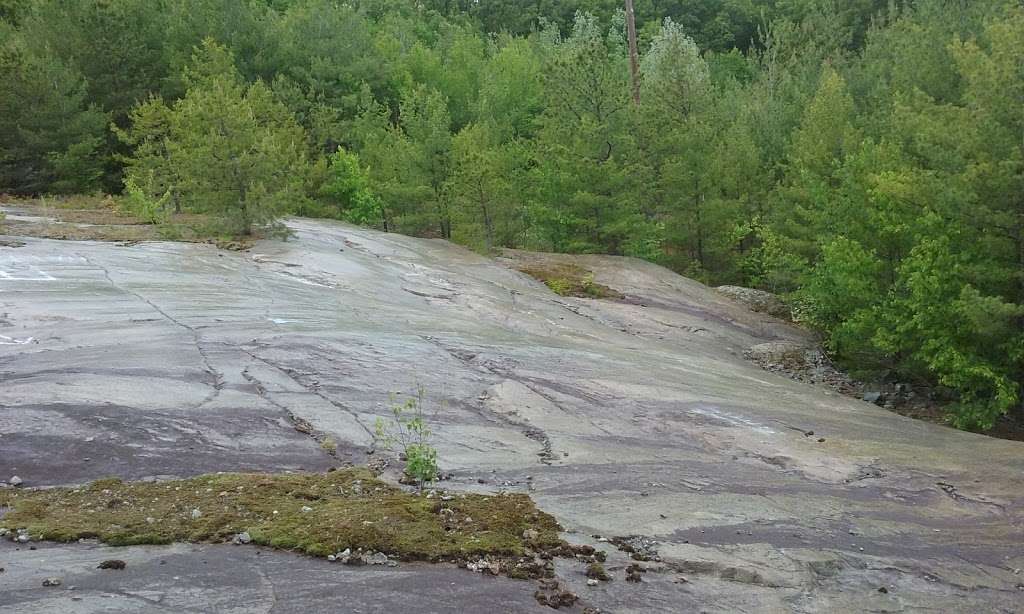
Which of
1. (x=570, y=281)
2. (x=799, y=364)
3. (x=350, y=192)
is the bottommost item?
(x=799, y=364)

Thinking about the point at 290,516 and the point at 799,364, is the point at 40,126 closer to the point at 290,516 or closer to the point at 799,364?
the point at 799,364

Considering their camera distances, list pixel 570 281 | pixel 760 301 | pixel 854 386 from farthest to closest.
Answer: pixel 760 301
pixel 570 281
pixel 854 386

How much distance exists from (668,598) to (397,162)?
28.5 meters

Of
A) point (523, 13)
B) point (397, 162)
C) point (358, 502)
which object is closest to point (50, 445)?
point (358, 502)

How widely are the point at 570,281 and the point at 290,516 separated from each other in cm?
1802

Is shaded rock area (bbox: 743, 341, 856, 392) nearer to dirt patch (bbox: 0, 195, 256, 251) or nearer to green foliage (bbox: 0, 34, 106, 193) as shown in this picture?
dirt patch (bbox: 0, 195, 256, 251)

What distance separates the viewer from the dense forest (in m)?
17.9

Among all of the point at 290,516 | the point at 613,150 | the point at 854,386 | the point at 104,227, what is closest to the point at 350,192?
the point at 613,150

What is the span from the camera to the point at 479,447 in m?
8.68

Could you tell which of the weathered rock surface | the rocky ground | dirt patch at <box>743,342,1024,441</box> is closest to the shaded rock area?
dirt patch at <box>743,342,1024,441</box>

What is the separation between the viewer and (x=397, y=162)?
107 ft

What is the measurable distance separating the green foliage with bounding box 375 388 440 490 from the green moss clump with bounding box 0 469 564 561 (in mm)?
356

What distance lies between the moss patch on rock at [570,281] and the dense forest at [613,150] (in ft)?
15.2

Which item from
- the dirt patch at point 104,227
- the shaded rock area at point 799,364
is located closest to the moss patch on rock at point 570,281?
the shaded rock area at point 799,364
